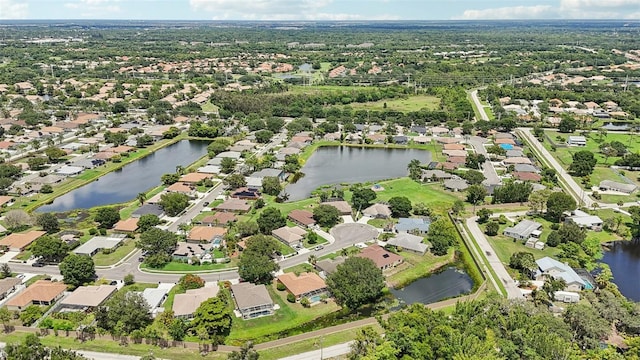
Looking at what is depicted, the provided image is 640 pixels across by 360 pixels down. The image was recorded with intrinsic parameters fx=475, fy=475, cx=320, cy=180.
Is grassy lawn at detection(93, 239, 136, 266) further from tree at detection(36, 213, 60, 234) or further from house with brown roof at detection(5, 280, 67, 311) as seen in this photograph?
tree at detection(36, 213, 60, 234)

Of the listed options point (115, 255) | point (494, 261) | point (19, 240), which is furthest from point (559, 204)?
point (19, 240)

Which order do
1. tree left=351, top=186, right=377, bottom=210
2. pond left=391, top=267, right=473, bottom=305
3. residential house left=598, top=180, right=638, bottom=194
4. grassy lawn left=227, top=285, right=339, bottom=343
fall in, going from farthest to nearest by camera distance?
residential house left=598, top=180, right=638, bottom=194, tree left=351, top=186, right=377, bottom=210, pond left=391, top=267, right=473, bottom=305, grassy lawn left=227, top=285, right=339, bottom=343

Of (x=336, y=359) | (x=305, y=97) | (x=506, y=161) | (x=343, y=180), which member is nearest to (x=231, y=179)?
(x=343, y=180)

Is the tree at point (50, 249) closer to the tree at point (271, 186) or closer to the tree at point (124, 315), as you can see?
the tree at point (124, 315)

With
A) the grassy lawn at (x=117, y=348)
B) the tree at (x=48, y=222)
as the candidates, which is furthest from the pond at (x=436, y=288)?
the tree at (x=48, y=222)

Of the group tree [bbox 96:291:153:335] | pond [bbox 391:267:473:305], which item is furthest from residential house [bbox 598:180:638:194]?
tree [bbox 96:291:153:335]

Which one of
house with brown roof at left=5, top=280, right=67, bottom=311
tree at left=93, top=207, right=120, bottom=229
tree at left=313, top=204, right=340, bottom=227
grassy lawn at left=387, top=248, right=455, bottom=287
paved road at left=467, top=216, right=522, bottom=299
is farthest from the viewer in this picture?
tree at left=313, top=204, right=340, bottom=227

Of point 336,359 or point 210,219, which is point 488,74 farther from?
point 336,359
